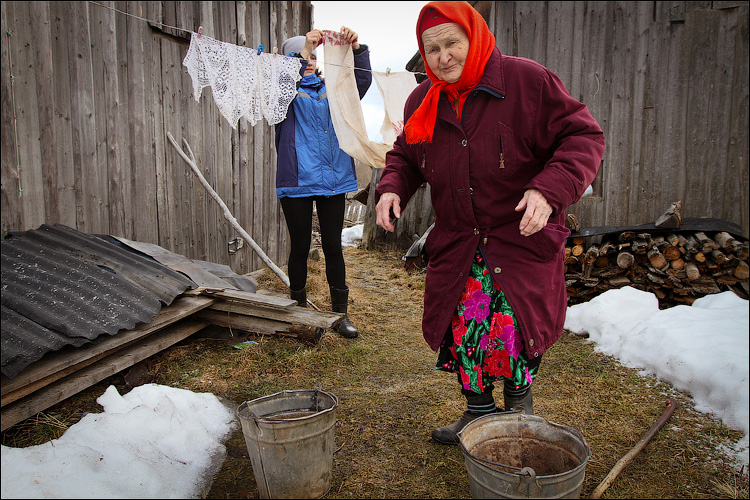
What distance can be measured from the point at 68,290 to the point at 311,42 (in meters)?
2.47

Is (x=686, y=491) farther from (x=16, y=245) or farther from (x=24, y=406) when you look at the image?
(x=16, y=245)

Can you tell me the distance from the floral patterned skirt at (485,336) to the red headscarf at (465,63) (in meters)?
0.59

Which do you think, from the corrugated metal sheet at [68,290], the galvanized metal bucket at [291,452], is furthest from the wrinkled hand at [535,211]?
the corrugated metal sheet at [68,290]

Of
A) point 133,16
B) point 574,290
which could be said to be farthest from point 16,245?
point 574,290

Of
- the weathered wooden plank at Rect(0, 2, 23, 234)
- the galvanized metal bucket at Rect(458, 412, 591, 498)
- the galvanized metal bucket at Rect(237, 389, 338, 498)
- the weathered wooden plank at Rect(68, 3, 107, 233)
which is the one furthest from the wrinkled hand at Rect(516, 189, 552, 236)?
the weathered wooden plank at Rect(68, 3, 107, 233)

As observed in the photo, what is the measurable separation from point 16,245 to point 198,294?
1134mm

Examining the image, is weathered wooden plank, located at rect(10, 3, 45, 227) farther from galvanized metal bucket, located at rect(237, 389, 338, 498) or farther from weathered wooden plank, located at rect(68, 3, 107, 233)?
galvanized metal bucket, located at rect(237, 389, 338, 498)

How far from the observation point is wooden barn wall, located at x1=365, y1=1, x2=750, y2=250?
492cm

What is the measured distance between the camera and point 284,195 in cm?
366

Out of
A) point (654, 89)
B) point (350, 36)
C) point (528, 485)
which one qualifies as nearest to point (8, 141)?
point (350, 36)

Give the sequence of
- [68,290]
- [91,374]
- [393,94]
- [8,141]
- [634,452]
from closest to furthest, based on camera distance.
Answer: [634,452] → [91,374] → [68,290] → [8,141] → [393,94]

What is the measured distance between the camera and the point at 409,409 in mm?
2805

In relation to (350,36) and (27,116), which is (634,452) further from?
(27,116)

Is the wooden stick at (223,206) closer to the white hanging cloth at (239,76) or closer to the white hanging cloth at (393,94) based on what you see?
the white hanging cloth at (239,76)
